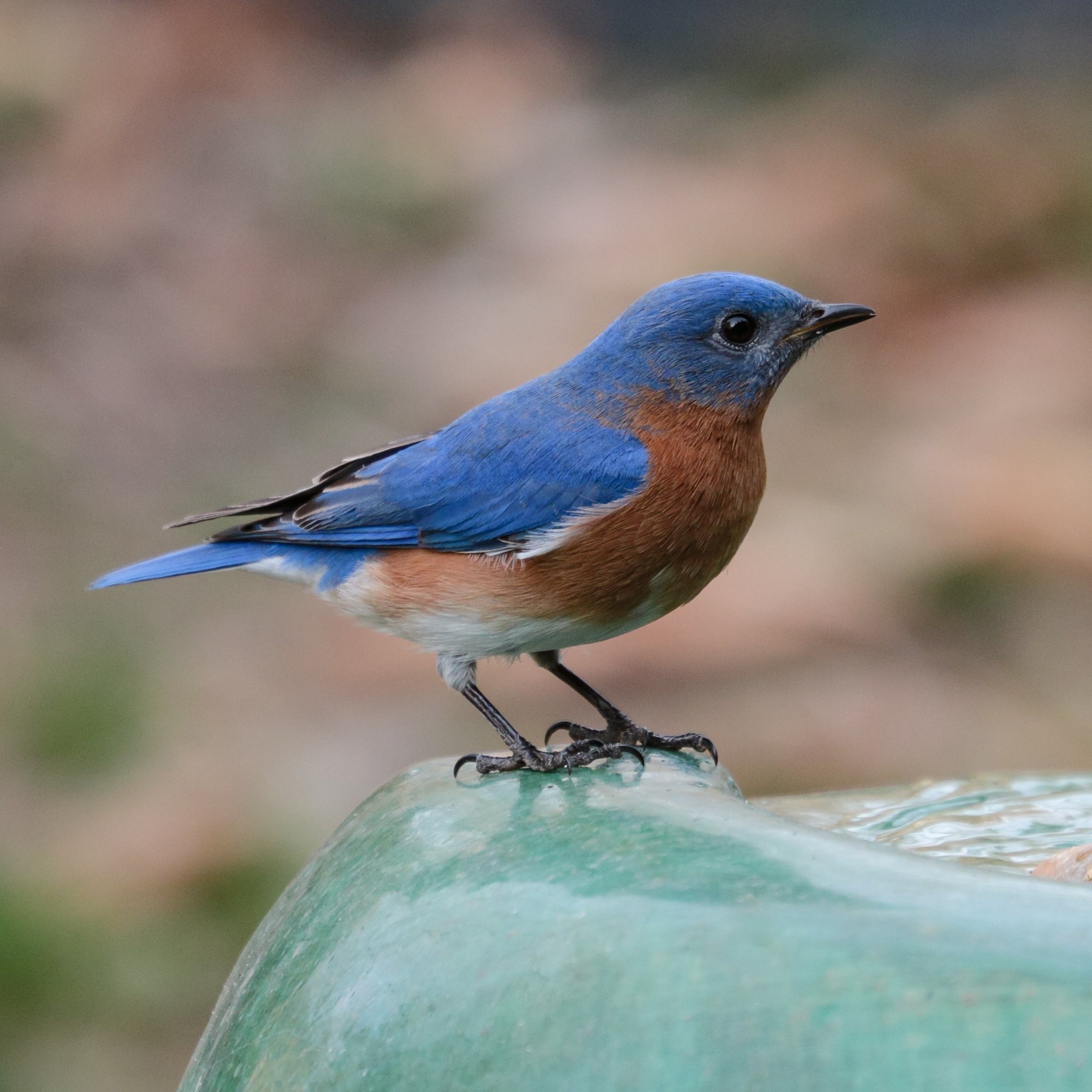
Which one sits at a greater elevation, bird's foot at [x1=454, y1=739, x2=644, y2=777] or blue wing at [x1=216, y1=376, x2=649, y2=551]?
blue wing at [x1=216, y1=376, x2=649, y2=551]

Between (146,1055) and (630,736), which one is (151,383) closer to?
(146,1055)

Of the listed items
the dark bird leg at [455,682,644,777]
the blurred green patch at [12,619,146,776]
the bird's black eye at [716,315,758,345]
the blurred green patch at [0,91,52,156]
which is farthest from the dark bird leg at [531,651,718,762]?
the blurred green patch at [0,91,52,156]

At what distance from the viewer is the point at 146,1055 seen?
5.29m

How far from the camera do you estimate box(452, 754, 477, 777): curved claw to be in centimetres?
298

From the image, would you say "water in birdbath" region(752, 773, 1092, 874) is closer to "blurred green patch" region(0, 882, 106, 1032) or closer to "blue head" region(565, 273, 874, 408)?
"blue head" region(565, 273, 874, 408)

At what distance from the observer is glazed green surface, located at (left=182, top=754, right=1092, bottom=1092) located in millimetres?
1821

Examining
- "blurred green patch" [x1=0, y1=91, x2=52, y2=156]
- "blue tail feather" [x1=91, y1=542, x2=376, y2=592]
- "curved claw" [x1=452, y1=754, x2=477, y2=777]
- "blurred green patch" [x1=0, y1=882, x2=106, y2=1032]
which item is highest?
"blurred green patch" [x1=0, y1=91, x2=52, y2=156]

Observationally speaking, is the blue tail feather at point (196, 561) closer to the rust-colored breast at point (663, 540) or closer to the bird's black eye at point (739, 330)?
the rust-colored breast at point (663, 540)

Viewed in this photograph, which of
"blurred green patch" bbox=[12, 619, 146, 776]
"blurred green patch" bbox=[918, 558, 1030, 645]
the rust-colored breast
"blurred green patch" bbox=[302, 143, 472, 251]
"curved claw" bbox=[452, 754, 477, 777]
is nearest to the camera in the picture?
"curved claw" bbox=[452, 754, 477, 777]

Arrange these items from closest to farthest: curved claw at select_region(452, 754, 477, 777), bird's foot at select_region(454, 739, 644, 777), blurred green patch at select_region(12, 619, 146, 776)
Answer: curved claw at select_region(452, 754, 477, 777) → bird's foot at select_region(454, 739, 644, 777) → blurred green patch at select_region(12, 619, 146, 776)

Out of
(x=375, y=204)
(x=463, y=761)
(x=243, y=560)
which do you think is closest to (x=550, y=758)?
(x=463, y=761)

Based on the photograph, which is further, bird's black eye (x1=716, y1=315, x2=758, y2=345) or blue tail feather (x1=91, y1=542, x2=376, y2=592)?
blue tail feather (x1=91, y1=542, x2=376, y2=592)

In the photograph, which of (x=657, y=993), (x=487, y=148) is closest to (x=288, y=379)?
(x=487, y=148)

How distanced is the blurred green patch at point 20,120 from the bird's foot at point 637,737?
7998 millimetres
